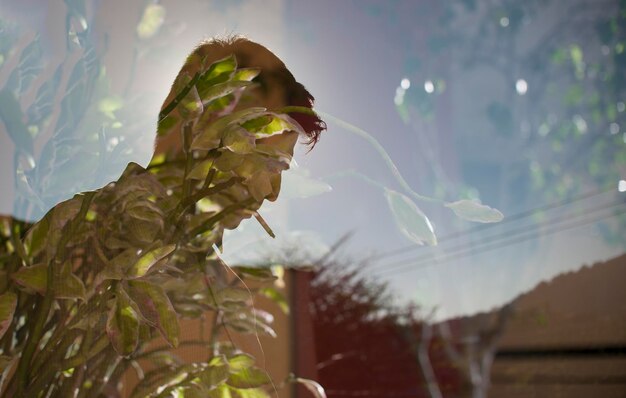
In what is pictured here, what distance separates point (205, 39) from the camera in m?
0.42

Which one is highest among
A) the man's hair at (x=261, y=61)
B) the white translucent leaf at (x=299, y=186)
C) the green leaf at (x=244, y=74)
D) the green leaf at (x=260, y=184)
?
the man's hair at (x=261, y=61)

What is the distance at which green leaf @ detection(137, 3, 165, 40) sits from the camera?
15.6 inches

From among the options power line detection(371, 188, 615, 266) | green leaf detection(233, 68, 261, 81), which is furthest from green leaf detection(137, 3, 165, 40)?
power line detection(371, 188, 615, 266)

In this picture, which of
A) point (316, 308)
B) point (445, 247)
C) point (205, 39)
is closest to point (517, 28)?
point (445, 247)

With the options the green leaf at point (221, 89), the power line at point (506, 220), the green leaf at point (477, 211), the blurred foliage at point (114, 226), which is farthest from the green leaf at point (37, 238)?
the power line at point (506, 220)

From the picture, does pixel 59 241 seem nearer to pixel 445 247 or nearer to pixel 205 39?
pixel 205 39

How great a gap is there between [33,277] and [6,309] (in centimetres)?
2

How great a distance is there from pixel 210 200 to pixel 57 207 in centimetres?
10

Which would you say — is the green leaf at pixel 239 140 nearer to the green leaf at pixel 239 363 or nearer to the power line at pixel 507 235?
the green leaf at pixel 239 363

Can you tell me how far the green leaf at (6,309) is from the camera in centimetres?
27

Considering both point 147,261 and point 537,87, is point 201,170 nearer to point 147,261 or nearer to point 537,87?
point 147,261

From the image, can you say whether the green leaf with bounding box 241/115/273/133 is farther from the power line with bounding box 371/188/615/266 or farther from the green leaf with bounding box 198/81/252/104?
the power line with bounding box 371/188/615/266

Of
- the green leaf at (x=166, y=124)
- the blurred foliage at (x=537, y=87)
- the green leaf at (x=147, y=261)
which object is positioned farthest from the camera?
the blurred foliage at (x=537, y=87)

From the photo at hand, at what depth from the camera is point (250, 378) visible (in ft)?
1.07
